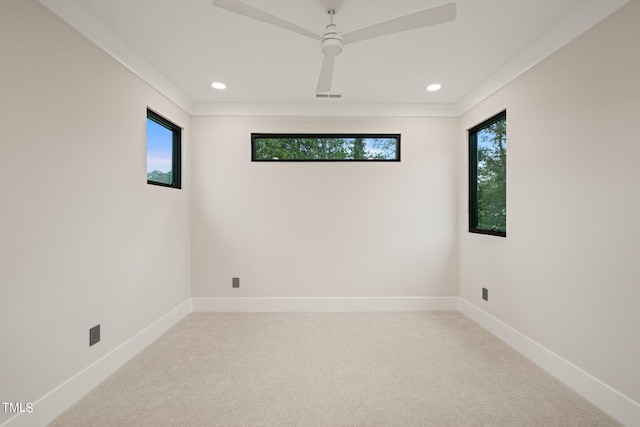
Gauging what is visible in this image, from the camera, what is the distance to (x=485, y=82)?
3055mm

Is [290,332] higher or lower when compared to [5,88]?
lower

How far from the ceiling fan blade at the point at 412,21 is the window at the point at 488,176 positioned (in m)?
1.75

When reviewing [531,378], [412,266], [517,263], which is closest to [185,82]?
[412,266]

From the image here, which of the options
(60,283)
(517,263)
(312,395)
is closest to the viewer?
(60,283)

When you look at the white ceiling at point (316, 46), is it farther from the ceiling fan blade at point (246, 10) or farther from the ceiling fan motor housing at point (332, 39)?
the ceiling fan blade at point (246, 10)

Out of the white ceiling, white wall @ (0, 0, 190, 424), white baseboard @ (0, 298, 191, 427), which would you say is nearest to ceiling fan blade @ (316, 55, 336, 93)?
the white ceiling

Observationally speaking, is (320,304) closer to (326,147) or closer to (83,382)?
(326,147)

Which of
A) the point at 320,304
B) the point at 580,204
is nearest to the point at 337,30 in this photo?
the point at 580,204

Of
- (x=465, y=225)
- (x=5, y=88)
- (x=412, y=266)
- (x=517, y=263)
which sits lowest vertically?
(x=412, y=266)

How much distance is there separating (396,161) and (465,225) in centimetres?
114

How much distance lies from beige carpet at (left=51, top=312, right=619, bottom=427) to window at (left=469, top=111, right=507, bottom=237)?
115 cm

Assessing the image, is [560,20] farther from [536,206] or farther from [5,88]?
[5,88]

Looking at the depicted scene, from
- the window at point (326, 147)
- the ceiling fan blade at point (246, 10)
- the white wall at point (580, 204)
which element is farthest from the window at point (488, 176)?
the ceiling fan blade at point (246, 10)

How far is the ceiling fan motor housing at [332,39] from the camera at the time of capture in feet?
5.81
